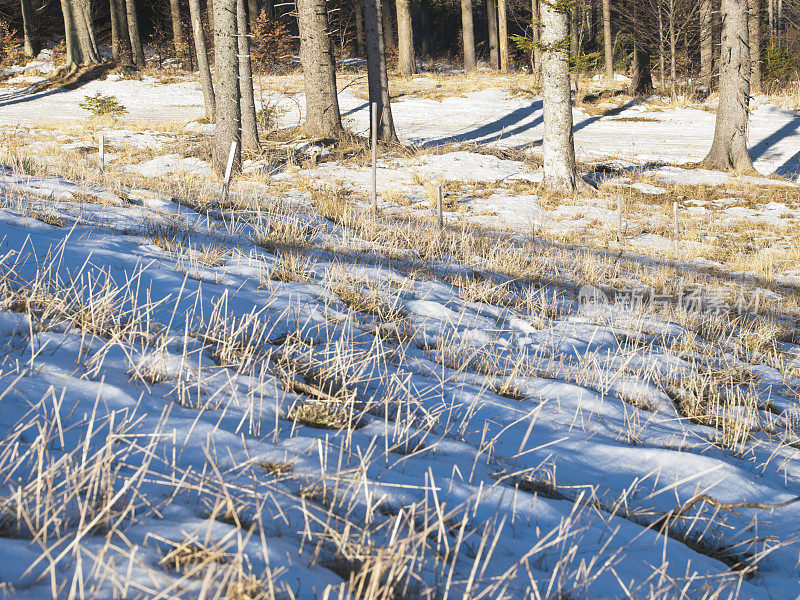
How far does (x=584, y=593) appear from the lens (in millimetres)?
1677

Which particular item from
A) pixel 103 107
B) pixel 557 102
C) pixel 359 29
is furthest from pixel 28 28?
pixel 557 102

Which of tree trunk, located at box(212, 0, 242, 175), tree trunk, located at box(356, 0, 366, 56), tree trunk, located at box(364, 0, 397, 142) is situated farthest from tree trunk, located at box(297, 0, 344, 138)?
tree trunk, located at box(356, 0, 366, 56)

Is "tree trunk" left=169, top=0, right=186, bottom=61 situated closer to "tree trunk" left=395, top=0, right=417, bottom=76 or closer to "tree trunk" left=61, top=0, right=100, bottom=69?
"tree trunk" left=61, top=0, right=100, bottom=69

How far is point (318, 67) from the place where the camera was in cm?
1402

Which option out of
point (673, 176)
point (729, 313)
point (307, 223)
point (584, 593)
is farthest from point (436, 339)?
point (673, 176)

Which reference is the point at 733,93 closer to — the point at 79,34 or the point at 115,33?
the point at 79,34

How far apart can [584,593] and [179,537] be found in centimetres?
105

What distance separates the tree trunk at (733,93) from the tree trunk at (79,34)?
2353 cm

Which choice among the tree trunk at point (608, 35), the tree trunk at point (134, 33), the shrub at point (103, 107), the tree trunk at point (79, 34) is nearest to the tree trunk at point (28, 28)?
the tree trunk at point (79, 34)

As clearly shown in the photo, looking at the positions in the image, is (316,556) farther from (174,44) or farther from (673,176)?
(174,44)

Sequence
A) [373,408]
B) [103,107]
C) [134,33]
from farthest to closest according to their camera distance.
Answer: [134,33] → [103,107] → [373,408]

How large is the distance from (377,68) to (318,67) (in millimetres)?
1574

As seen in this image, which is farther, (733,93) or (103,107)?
(103,107)

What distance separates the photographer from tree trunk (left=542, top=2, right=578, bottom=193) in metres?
11.5
